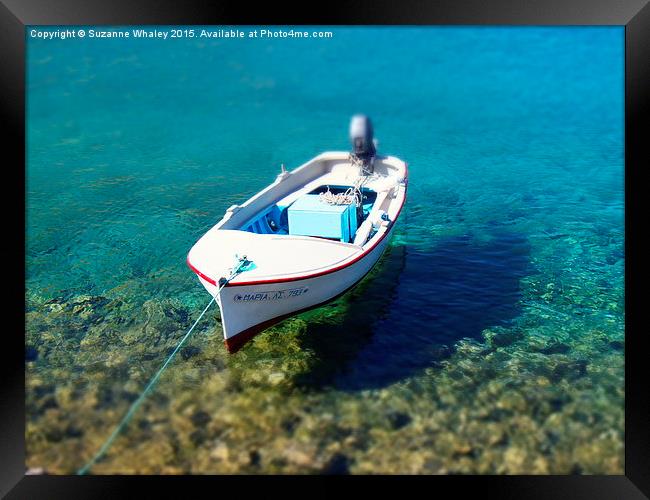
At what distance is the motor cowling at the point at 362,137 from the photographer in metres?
17.0

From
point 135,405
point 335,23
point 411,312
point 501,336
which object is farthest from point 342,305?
point 335,23

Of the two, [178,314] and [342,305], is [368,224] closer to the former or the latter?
[342,305]

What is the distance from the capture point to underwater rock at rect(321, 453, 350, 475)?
368 inches

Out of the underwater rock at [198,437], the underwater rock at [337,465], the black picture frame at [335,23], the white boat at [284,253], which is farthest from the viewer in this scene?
the white boat at [284,253]

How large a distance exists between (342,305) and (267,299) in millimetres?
2636

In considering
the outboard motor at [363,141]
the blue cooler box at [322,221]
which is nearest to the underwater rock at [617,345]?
the blue cooler box at [322,221]

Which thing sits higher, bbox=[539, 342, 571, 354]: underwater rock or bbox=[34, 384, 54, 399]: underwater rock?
bbox=[539, 342, 571, 354]: underwater rock

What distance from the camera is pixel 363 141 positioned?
17.1 meters

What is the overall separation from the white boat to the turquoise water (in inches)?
35.4

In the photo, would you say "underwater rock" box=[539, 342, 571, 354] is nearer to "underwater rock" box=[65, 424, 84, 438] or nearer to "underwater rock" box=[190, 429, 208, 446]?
"underwater rock" box=[190, 429, 208, 446]

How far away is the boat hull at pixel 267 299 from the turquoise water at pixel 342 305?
1.85ft

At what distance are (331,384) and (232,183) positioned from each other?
12.2m

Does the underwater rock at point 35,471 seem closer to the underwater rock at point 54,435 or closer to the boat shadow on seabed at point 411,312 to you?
the underwater rock at point 54,435

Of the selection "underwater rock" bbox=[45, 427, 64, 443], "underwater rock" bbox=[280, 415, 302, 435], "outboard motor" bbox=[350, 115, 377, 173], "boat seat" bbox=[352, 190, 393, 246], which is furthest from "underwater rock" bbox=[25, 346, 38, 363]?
"outboard motor" bbox=[350, 115, 377, 173]
